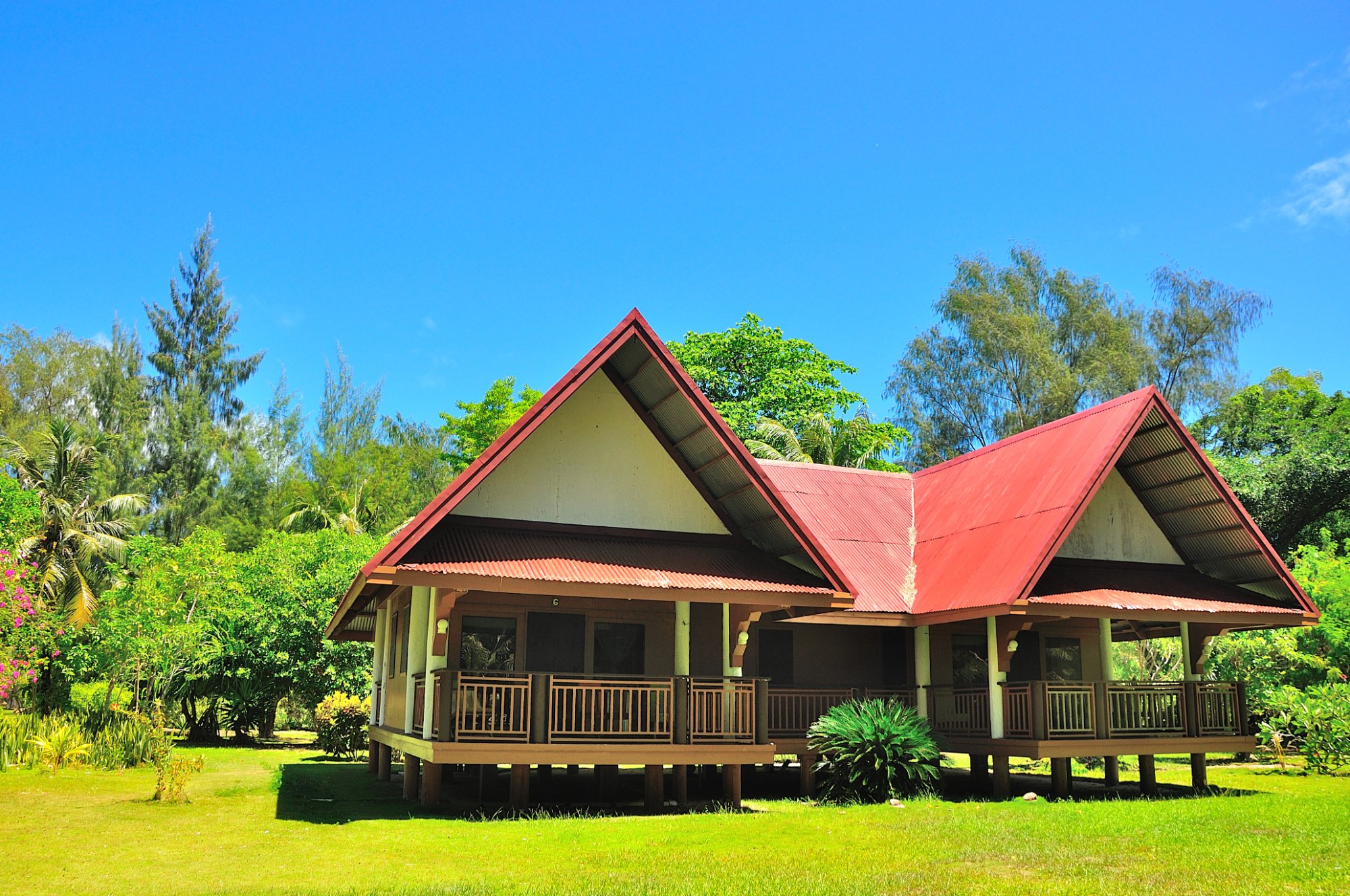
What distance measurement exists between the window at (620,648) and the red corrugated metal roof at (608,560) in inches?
70.5

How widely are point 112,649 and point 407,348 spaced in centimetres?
4216

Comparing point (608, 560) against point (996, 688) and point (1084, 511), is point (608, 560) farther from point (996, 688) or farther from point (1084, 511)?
point (1084, 511)

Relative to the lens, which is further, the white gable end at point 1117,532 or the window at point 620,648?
the white gable end at point 1117,532

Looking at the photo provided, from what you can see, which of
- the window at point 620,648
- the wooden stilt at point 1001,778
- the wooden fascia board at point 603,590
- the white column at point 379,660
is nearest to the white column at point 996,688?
the wooden stilt at point 1001,778

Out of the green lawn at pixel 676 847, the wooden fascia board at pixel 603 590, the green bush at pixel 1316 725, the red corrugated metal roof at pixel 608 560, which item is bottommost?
the green lawn at pixel 676 847

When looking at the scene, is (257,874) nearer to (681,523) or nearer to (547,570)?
(547,570)

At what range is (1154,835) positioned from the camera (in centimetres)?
1359

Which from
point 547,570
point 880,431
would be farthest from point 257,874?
point 880,431

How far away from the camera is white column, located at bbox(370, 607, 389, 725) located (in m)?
23.7

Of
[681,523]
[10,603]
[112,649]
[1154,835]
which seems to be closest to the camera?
[1154,835]

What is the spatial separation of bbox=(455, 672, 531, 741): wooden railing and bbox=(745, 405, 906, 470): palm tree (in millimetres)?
24814

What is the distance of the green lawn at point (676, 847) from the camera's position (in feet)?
34.2

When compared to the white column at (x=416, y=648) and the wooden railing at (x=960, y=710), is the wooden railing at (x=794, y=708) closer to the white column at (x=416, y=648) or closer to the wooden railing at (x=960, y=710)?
the wooden railing at (x=960, y=710)

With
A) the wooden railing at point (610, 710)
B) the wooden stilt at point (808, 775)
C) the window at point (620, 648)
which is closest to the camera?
the wooden railing at point (610, 710)
